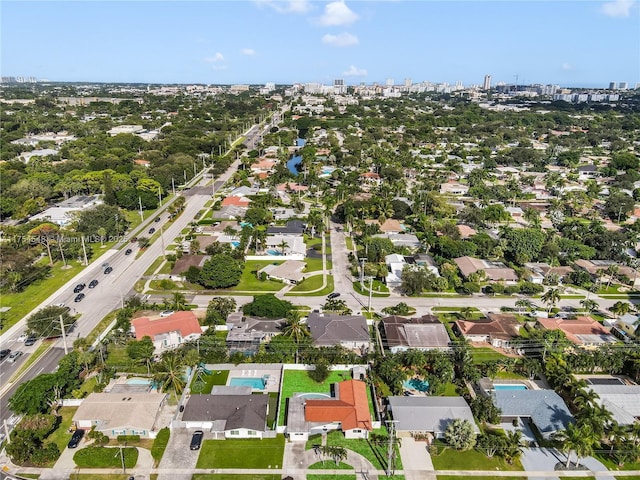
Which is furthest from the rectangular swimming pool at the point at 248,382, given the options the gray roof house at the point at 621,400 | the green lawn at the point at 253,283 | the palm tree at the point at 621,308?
the palm tree at the point at 621,308

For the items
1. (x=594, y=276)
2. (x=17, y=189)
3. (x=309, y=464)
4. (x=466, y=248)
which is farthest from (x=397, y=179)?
(x=309, y=464)

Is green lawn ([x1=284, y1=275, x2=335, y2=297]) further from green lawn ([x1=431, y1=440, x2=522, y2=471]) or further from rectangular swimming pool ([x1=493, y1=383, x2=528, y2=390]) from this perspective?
green lawn ([x1=431, y1=440, x2=522, y2=471])

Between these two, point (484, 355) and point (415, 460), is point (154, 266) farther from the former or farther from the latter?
point (415, 460)

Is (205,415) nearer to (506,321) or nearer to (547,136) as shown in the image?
(506,321)

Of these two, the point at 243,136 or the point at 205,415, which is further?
the point at 243,136

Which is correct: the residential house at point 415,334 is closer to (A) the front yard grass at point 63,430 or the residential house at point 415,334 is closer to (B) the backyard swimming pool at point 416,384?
(B) the backyard swimming pool at point 416,384

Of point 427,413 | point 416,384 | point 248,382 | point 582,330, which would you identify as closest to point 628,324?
point 582,330
